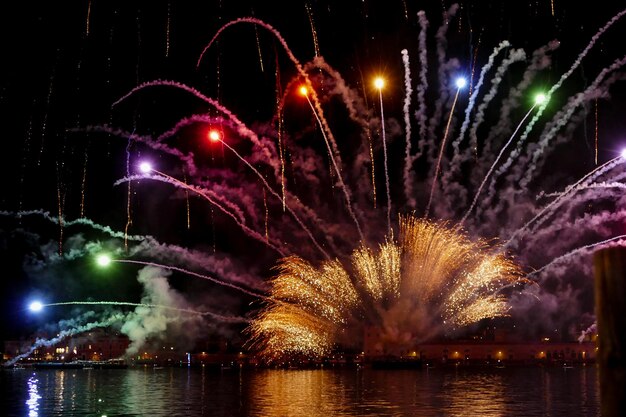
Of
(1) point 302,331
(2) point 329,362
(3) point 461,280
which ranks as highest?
(3) point 461,280

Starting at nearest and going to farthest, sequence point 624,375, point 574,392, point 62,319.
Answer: point 624,375
point 574,392
point 62,319

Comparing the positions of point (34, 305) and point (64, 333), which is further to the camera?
point (64, 333)

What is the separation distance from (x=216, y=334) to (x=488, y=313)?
6618 centimetres

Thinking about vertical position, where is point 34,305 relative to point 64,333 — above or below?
above

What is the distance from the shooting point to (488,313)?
44156mm

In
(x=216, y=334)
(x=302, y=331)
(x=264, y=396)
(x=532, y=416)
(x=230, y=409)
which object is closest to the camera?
(x=532, y=416)

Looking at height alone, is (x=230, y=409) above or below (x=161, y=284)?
below

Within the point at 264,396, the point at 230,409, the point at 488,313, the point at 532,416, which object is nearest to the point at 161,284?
the point at 488,313

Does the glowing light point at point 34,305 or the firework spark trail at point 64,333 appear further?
the firework spark trail at point 64,333

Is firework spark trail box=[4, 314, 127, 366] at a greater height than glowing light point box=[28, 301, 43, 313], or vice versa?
glowing light point box=[28, 301, 43, 313]

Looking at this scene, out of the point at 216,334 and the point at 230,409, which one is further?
the point at 216,334

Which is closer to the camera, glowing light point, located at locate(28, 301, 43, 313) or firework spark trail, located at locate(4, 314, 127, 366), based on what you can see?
glowing light point, located at locate(28, 301, 43, 313)

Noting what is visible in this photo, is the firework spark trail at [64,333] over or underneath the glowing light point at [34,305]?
underneath

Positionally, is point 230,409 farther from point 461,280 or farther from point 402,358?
point 402,358
